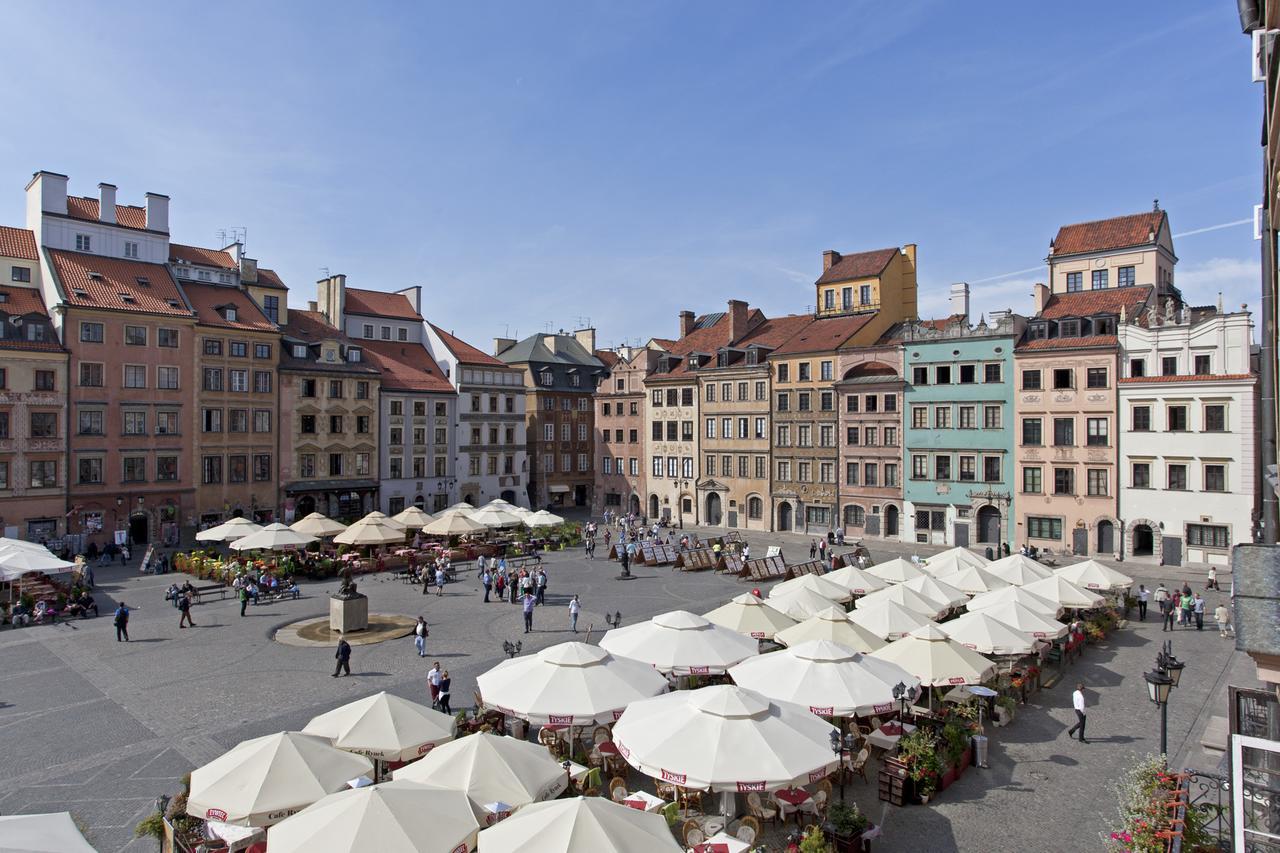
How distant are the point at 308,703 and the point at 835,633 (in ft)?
43.1

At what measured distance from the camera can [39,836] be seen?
8.46 meters

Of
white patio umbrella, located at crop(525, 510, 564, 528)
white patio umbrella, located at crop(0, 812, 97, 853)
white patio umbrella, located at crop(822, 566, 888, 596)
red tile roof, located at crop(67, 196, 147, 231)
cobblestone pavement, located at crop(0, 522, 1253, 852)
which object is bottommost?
cobblestone pavement, located at crop(0, 522, 1253, 852)

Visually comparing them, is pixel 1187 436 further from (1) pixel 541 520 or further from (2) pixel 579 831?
(2) pixel 579 831

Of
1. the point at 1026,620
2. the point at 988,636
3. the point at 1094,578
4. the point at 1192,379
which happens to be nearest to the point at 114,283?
the point at 988,636

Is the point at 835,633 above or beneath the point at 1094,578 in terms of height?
above

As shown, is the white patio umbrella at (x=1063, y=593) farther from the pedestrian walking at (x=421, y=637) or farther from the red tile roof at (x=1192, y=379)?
the red tile roof at (x=1192, y=379)

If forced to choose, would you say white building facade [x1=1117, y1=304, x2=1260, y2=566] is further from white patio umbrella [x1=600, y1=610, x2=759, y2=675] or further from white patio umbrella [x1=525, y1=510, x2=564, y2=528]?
white patio umbrella [x1=600, y1=610, x2=759, y2=675]

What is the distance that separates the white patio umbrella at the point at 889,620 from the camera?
22.1m

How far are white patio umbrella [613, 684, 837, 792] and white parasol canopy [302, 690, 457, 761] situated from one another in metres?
3.39

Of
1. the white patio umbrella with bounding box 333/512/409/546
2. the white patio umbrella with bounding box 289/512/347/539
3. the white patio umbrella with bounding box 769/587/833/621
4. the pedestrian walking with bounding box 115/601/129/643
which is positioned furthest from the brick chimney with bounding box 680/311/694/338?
the pedestrian walking with bounding box 115/601/129/643

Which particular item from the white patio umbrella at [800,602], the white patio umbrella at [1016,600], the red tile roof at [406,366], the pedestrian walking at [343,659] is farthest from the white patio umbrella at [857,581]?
the red tile roof at [406,366]

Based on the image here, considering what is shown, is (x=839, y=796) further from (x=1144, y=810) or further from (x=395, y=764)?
(x=395, y=764)

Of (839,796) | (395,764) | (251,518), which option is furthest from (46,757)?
(251,518)

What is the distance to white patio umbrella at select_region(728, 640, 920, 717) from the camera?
1571 centimetres
